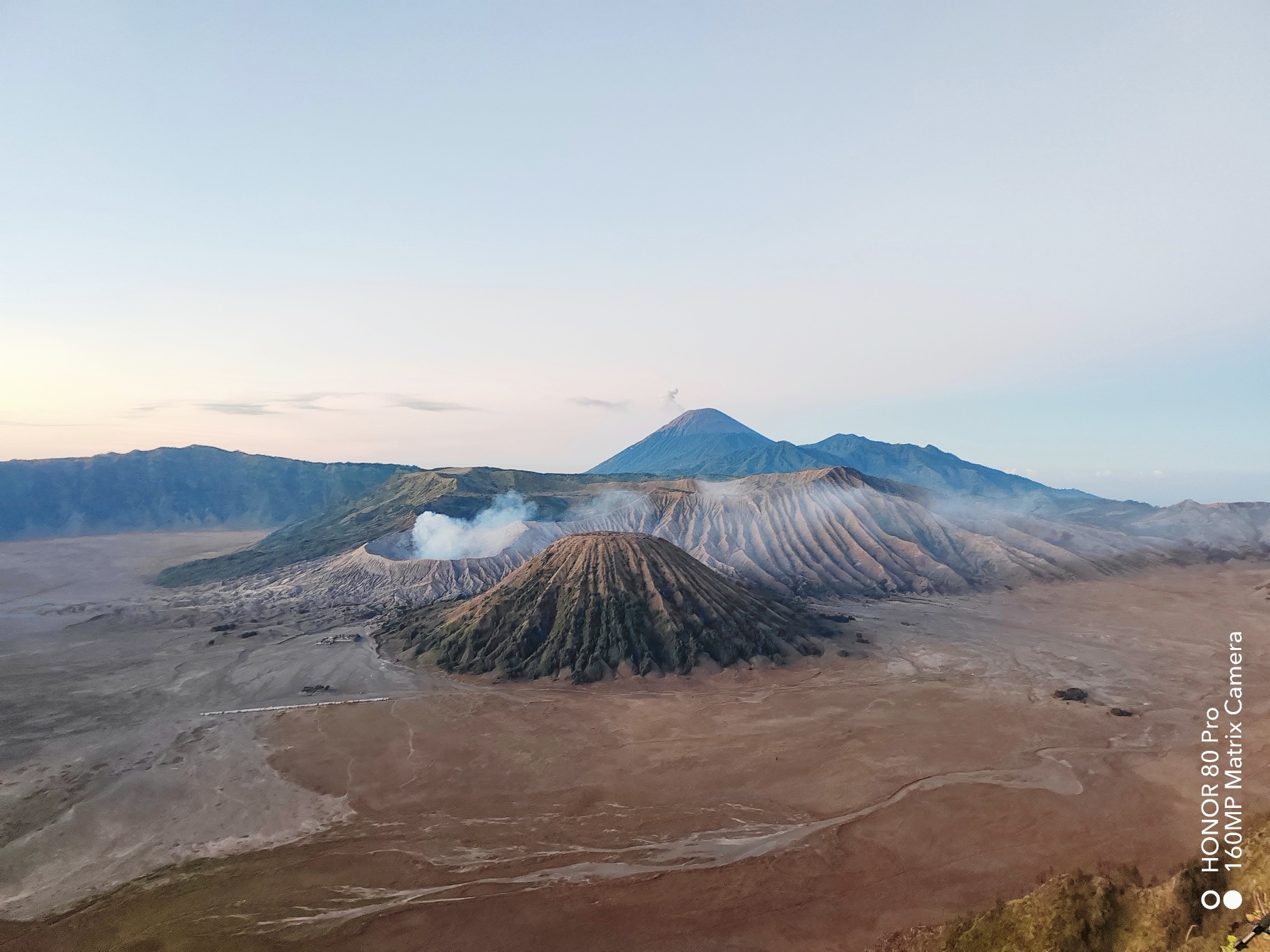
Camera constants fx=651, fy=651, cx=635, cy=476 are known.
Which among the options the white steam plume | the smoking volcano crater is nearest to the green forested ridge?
the white steam plume

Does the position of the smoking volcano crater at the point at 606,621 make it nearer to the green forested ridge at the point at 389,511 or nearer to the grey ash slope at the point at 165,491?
the green forested ridge at the point at 389,511

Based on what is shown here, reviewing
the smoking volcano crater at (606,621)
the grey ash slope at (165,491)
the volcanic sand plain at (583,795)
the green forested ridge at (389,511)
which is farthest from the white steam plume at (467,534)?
the grey ash slope at (165,491)

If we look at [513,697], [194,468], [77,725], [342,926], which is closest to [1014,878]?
[342,926]

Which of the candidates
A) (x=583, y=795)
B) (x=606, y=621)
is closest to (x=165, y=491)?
(x=606, y=621)

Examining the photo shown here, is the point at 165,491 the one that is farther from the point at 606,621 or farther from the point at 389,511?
the point at 606,621

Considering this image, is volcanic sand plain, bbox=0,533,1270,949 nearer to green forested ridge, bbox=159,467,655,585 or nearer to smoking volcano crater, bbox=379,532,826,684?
smoking volcano crater, bbox=379,532,826,684

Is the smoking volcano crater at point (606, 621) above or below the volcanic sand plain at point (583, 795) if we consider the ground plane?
above

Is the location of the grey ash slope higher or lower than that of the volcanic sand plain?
higher
